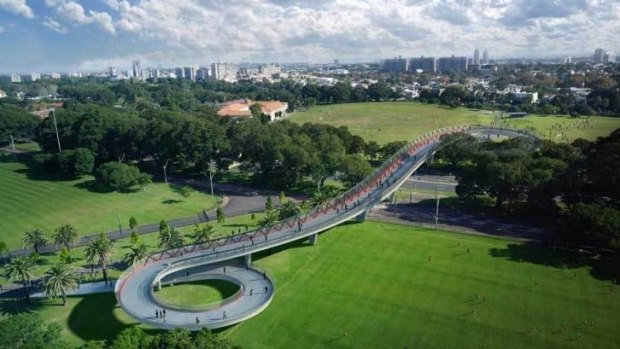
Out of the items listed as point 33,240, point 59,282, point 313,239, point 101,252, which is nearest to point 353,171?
point 313,239

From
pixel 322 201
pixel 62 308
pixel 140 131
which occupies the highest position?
pixel 140 131

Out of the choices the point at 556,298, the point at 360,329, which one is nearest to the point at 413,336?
the point at 360,329

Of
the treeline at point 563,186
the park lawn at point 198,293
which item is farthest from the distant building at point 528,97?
the park lawn at point 198,293

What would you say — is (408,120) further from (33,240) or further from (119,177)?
(33,240)

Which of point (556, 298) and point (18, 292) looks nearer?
point (556, 298)

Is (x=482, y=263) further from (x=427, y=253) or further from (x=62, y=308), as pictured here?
(x=62, y=308)

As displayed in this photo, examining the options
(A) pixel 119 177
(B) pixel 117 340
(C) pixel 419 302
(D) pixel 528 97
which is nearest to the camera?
(B) pixel 117 340
